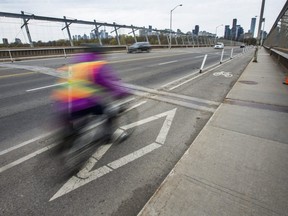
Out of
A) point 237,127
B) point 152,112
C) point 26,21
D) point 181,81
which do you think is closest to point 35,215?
point 152,112

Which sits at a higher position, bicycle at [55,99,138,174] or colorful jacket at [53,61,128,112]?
colorful jacket at [53,61,128,112]

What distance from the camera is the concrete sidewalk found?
7.20 ft

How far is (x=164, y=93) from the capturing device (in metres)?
7.08

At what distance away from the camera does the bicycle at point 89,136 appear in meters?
3.16

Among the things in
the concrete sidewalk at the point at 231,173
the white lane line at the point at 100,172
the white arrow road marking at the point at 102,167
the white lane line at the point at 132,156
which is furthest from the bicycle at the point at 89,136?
the concrete sidewalk at the point at 231,173

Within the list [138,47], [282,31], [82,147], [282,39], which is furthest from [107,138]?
[138,47]

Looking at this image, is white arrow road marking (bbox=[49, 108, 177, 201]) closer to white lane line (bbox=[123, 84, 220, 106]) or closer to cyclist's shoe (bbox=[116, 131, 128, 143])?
cyclist's shoe (bbox=[116, 131, 128, 143])

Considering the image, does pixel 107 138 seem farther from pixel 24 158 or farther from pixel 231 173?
pixel 231 173

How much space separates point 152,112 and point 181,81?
A: 4.36 meters

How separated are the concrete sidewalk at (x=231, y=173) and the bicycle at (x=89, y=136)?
1431 millimetres

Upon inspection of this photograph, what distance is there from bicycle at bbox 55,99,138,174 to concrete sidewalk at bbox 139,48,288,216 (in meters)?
1.43

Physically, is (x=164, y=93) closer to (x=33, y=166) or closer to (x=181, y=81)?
(x=181, y=81)

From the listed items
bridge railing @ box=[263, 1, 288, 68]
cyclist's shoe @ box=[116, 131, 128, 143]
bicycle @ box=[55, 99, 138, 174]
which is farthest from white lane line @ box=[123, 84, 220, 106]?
bridge railing @ box=[263, 1, 288, 68]

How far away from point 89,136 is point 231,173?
2661 millimetres
